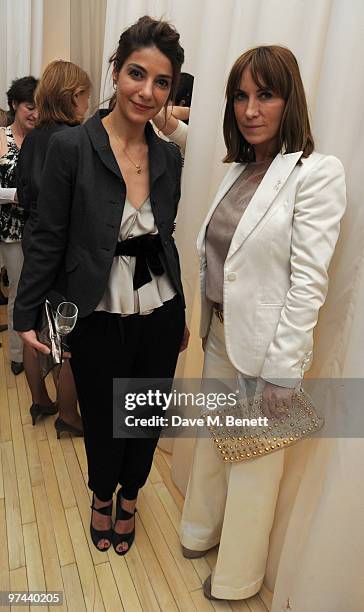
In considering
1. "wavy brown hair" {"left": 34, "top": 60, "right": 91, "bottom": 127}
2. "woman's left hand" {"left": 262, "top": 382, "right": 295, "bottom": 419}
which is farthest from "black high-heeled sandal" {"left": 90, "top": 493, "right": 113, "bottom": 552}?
"wavy brown hair" {"left": 34, "top": 60, "right": 91, "bottom": 127}

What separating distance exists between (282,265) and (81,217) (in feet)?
1.64

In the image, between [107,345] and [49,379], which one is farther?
[49,379]

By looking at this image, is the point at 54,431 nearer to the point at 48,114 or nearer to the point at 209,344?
the point at 209,344

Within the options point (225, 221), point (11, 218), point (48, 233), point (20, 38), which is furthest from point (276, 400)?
point (20, 38)

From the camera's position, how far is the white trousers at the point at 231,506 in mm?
1314

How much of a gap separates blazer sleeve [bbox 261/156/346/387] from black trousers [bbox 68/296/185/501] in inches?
15.5

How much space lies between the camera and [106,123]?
48.5 inches

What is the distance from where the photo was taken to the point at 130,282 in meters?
1.26

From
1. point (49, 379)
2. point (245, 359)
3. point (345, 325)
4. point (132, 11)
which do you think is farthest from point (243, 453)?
point (132, 11)

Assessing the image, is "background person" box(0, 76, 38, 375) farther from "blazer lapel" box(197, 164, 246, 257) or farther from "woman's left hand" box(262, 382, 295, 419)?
"woman's left hand" box(262, 382, 295, 419)

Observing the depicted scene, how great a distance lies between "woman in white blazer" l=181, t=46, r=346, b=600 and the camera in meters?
1.04

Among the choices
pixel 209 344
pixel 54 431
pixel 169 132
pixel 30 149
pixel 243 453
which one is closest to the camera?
pixel 243 453

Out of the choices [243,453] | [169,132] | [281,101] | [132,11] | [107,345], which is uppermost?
[132,11]

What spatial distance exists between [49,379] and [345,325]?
182 centimetres
